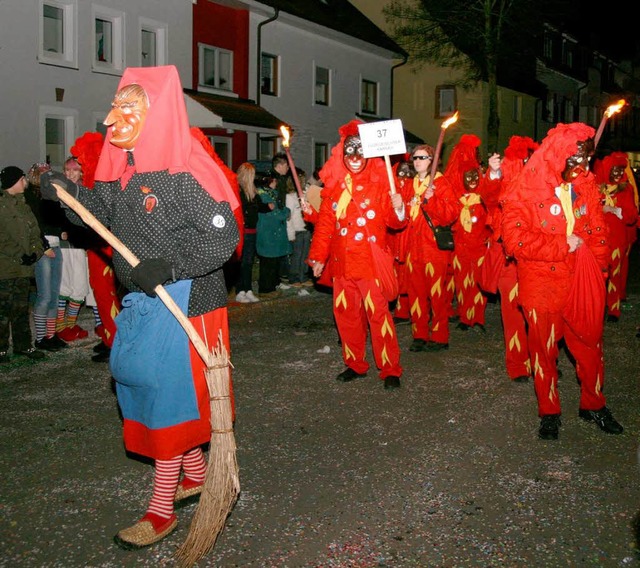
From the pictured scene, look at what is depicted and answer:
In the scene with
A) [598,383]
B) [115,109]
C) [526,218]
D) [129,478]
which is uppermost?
[115,109]

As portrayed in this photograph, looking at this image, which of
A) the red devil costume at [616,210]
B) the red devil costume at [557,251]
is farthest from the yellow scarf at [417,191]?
the red devil costume at [616,210]

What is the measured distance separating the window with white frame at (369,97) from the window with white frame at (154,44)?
10670 mm

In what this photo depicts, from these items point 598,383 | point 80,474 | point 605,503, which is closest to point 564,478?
point 605,503

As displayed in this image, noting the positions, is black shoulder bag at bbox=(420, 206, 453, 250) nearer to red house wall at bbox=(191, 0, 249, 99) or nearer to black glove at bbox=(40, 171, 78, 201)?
black glove at bbox=(40, 171, 78, 201)

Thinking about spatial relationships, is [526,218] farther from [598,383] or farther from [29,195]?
[29,195]

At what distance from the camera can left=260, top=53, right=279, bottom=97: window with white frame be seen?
2292 cm

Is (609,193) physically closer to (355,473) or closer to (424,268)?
(424,268)

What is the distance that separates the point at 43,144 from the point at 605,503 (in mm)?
14143

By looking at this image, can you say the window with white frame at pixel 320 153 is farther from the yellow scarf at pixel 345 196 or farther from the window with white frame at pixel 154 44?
the yellow scarf at pixel 345 196

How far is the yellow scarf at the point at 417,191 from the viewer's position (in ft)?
26.3

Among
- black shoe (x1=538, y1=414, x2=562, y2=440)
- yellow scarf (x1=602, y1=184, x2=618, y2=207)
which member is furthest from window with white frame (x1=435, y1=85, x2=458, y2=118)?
black shoe (x1=538, y1=414, x2=562, y2=440)

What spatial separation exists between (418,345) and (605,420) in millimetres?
2931

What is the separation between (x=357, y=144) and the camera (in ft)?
21.7

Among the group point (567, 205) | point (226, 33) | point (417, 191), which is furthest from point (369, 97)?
point (567, 205)
